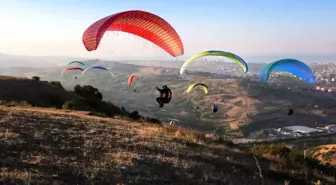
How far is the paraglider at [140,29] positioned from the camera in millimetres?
16547

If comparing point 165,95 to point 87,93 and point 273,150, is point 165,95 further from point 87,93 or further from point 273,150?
point 87,93

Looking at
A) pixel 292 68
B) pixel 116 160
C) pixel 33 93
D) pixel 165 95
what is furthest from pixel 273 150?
pixel 33 93

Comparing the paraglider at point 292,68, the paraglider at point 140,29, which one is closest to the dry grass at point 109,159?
the paraglider at point 140,29

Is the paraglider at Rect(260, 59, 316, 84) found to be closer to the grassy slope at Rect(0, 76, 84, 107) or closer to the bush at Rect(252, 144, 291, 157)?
the bush at Rect(252, 144, 291, 157)

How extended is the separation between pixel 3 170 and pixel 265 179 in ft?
25.0

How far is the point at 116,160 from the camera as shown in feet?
33.5

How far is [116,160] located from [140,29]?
11.2 meters

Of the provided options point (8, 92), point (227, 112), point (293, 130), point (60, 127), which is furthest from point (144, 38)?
point (227, 112)

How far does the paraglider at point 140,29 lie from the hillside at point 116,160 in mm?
4535

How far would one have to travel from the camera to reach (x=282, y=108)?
641ft

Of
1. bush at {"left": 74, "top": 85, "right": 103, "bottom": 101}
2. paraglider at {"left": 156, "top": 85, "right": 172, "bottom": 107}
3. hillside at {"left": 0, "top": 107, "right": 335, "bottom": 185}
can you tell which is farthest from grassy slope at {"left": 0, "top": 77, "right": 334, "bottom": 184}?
bush at {"left": 74, "top": 85, "right": 103, "bottom": 101}

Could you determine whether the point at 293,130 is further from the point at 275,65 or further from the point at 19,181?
the point at 19,181

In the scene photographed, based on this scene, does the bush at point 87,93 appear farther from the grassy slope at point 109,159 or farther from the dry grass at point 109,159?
the dry grass at point 109,159

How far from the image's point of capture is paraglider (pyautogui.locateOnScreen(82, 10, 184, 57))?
A: 16.5m
